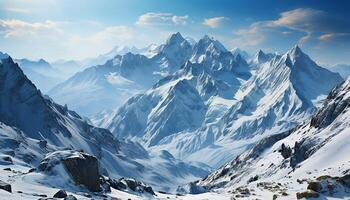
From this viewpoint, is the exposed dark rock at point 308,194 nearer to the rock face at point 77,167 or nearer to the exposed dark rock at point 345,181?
the exposed dark rock at point 345,181

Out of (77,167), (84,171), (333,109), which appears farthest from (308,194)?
(333,109)

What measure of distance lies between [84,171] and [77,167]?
64.7 inches

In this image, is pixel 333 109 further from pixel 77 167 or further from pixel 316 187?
pixel 77 167

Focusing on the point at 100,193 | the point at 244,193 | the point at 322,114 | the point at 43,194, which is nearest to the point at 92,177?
the point at 100,193

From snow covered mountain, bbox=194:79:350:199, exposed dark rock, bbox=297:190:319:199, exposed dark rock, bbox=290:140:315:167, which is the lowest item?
exposed dark rock, bbox=290:140:315:167

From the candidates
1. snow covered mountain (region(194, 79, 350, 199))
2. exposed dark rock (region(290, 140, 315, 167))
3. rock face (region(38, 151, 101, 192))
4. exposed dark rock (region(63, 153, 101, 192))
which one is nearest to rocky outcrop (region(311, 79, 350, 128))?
snow covered mountain (region(194, 79, 350, 199))

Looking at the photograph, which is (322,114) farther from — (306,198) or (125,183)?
(306,198)

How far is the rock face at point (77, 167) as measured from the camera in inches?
3634

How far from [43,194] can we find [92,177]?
65.6 ft

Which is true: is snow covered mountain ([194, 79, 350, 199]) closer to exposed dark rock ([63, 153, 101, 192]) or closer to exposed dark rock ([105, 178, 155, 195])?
exposed dark rock ([105, 178, 155, 195])

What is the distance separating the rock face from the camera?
303ft

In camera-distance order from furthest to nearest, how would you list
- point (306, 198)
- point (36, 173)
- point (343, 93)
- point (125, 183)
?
point (343, 93)
point (125, 183)
point (36, 173)
point (306, 198)

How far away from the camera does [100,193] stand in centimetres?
9400

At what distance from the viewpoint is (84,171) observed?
94.2 m
